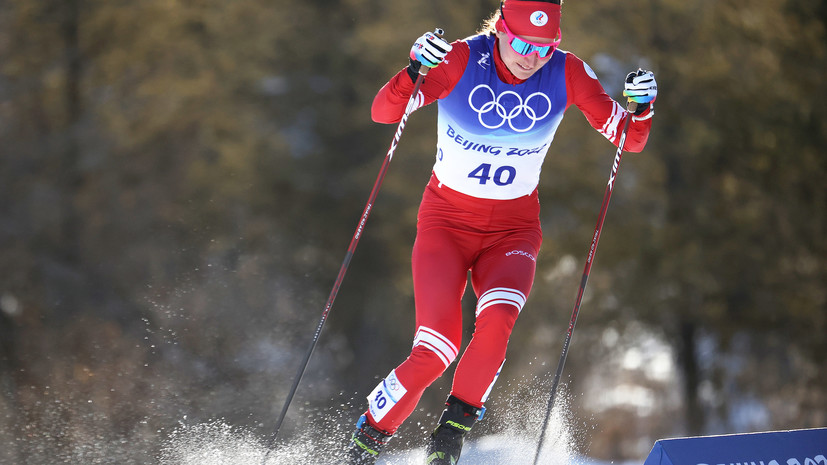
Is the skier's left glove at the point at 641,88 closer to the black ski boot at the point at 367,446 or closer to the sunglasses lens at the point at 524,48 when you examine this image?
the sunglasses lens at the point at 524,48

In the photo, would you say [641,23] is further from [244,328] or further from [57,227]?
[57,227]

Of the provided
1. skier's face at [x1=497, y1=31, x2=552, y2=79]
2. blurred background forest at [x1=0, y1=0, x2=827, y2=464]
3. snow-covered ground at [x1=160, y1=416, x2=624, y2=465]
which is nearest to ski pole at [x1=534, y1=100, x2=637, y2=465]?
skier's face at [x1=497, y1=31, x2=552, y2=79]

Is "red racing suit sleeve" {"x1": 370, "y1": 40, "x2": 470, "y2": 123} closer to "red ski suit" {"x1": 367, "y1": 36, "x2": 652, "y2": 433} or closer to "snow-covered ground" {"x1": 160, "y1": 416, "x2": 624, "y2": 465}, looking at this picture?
"red ski suit" {"x1": 367, "y1": 36, "x2": 652, "y2": 433}

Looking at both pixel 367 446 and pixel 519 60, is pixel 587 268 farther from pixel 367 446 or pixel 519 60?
pixel 367 446

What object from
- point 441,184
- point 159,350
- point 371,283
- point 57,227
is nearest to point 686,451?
point 441,184

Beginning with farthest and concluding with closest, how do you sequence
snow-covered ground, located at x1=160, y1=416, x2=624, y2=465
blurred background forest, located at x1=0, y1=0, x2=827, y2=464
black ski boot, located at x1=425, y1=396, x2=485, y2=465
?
1. blurred background forest, located at x1=0, y1=0, x2=827, y2=464
2. snow-covered ground, located at x1=160, y1=416, x2=624, y2=465
3. black ski boot, located at x1=425, y1=396, x2=485, y2=465

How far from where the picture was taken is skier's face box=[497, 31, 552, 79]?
293 centimetres

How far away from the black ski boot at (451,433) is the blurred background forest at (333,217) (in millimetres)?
4783

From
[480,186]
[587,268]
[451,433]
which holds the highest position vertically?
[480,186]

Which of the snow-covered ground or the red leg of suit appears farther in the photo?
the snow-covered ground

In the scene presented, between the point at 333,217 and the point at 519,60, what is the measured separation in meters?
5.99

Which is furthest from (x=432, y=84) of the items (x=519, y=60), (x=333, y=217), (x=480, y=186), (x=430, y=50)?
(x=333, y=217)

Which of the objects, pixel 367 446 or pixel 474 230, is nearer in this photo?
pixel 367 446

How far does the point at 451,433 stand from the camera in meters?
2.74
